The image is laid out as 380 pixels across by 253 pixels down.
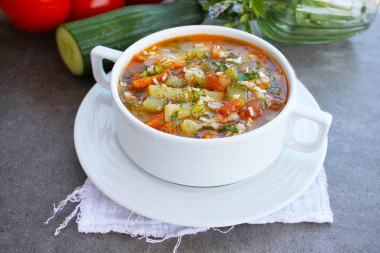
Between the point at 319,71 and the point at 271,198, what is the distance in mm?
1534

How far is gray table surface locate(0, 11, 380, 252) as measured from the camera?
71.1 inches

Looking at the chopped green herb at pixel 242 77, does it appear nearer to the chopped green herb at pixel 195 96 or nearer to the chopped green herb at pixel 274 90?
the chopped green herb at pixel 274 90

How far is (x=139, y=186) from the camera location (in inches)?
71.3

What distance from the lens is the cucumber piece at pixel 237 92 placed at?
6.39ft

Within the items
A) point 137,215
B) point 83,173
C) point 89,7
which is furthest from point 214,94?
point 89,7

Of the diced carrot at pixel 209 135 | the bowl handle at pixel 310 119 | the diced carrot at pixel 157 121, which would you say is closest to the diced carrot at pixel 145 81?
the diced carrot at pixel 157 121

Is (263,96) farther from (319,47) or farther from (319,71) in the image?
(319,47)

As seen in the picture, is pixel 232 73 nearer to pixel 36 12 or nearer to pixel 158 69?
pixel 158 69

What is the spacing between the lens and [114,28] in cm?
284

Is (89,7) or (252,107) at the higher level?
(252,107)

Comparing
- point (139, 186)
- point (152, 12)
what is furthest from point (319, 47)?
point (139, 186)

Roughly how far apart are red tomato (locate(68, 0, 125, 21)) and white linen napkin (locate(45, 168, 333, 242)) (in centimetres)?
166

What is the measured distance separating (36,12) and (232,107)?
181 centimetres

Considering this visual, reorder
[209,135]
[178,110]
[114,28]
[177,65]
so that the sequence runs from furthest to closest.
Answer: [114,28]
[177,65]
[178,110]
[209,135]
